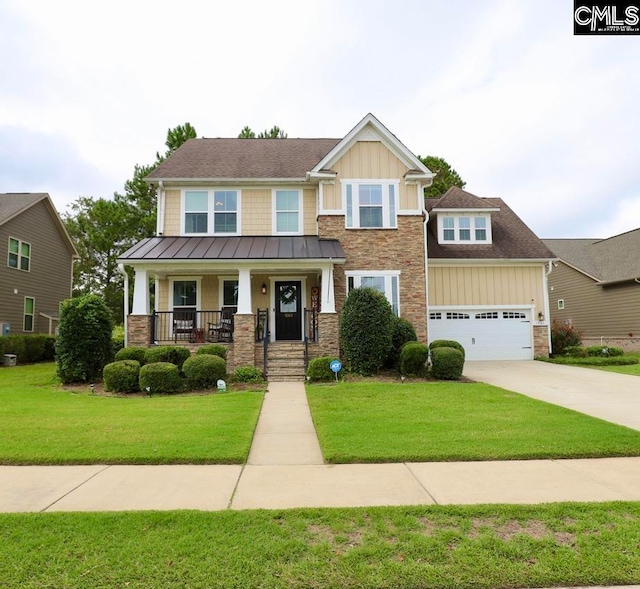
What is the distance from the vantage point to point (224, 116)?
2800 centimetres

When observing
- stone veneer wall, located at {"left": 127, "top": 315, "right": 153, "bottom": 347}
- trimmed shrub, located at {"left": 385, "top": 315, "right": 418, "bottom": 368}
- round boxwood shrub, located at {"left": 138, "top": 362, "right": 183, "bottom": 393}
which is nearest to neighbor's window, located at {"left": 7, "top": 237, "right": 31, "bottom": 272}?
stone veneer wall, located at {"left": 127, "top": 315, "right": 153, "bottom": 347}

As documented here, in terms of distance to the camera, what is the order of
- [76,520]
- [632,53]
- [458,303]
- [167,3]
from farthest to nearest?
[458,303], [167,3], [632,53], [76,520]

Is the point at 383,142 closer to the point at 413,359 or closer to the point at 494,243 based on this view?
the point at 494,243

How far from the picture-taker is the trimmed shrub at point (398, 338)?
12.8 m

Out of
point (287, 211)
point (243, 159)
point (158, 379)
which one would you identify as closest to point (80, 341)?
point (158, 379)

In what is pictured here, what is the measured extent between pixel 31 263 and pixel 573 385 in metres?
23.9

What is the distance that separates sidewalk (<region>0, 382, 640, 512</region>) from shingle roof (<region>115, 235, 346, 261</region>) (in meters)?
8.40

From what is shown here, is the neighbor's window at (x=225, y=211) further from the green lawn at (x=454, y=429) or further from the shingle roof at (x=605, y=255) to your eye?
the shingle roof at (x=605, y=255)

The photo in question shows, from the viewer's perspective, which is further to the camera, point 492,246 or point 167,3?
point 492,246

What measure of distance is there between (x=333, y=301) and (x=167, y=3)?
8369 mm

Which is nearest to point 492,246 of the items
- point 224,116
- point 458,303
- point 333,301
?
point 458,303

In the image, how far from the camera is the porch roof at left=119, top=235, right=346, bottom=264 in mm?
12977

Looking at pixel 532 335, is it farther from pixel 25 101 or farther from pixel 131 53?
pixel 25 101

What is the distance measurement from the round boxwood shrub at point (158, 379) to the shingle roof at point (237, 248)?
3.97 meters
